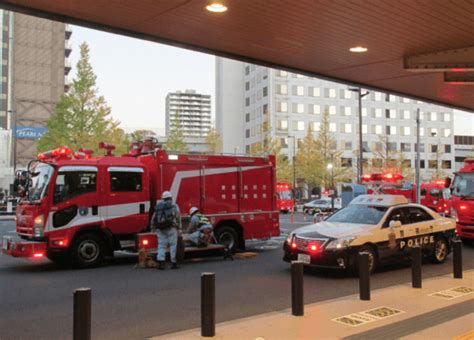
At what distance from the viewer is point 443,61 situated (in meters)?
10.2

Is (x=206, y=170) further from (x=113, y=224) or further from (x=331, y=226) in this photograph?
(x=331, y=226)

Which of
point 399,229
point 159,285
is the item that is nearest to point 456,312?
point 399,229

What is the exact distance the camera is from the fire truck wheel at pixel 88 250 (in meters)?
12.6

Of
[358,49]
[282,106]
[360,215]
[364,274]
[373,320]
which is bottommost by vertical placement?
[373,320]

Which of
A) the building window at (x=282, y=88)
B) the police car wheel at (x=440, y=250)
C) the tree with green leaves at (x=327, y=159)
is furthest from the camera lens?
the building window at (x=282, y=88)

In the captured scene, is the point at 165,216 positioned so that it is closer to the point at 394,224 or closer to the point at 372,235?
the point at 372,235

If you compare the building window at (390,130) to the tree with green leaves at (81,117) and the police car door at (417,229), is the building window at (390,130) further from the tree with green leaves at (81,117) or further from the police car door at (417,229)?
the police car door at (417,229)

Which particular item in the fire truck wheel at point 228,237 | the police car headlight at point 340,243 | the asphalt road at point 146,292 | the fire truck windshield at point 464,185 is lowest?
the asphalt road at point 146,292

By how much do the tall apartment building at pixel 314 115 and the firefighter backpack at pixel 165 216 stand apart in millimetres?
70390

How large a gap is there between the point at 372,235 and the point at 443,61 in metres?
3.93

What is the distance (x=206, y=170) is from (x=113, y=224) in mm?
3299

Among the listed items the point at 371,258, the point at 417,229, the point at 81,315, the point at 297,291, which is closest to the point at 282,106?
the point at 417,229

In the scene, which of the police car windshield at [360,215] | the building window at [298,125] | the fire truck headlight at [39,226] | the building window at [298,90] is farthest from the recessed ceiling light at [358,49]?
the building window at [298,90]

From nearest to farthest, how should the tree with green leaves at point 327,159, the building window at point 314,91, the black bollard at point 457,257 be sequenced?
1. the black bollard at point 457,257
2. the tree with green leaves at point 327,159
3. the building window at point 314,91
